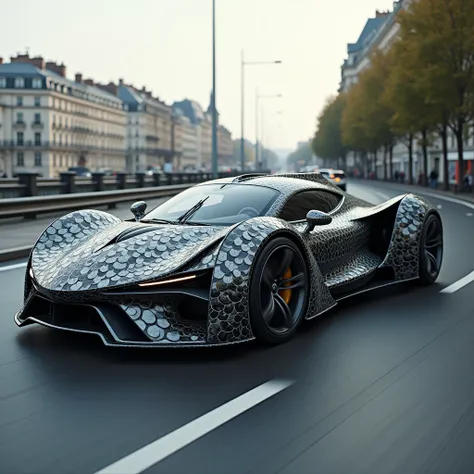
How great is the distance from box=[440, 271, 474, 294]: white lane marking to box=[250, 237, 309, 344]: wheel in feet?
8.83

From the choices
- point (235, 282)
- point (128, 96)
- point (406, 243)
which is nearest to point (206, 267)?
point (235, 282)

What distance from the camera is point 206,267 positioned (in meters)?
5.35

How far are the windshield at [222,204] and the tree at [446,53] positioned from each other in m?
36.6

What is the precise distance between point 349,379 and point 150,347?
4.17 feet

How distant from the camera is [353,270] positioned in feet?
23.8

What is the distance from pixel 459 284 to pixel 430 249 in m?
0.53

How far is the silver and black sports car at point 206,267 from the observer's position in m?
5.25

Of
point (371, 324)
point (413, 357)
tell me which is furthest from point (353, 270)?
point (413, 357)

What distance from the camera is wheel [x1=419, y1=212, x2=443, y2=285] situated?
8.19 metres

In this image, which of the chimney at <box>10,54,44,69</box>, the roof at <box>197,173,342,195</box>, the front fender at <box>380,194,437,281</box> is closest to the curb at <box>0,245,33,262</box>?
the roof at <box>197,173,342,195</box>

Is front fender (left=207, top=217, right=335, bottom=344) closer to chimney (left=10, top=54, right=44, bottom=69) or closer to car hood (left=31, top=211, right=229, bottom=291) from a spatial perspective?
car hood (left=31, top=211, right=229, bottom=291)

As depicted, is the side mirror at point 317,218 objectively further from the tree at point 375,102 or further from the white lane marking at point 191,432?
the tree at point 375,102

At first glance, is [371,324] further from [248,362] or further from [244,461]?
[244,461]

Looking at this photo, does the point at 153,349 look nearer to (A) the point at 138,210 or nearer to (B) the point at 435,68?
(A) the point at 138,210
